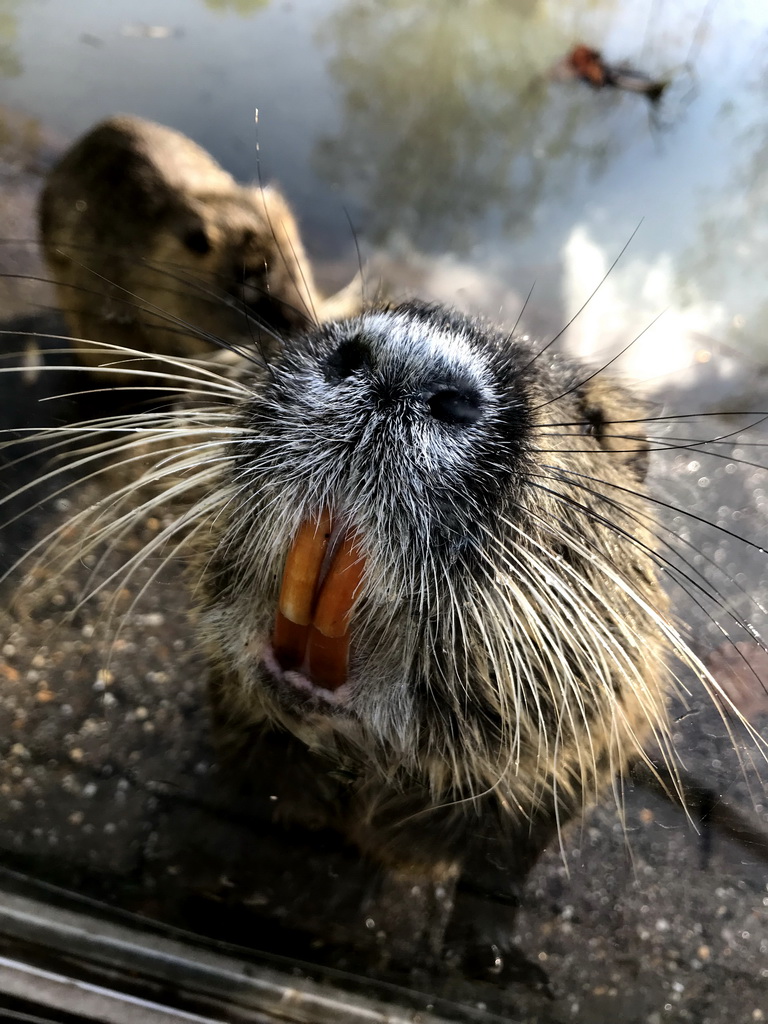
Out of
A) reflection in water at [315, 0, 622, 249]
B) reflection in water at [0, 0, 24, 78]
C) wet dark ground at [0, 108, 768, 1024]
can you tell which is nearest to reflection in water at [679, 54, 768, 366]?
reflection in water at [315, 0, 622, 249]

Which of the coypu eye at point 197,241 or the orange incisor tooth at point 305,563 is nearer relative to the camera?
the orange incisor tooth at point 305,563

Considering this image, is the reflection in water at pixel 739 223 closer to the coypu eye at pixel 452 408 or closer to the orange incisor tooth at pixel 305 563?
the coypu eye at pixel 452 408

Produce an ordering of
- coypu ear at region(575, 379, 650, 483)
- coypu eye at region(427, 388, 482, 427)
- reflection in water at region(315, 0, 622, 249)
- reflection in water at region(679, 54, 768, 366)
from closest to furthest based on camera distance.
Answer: coypu eye at region(427, 388, 482, 427)
coypu ear at region(575, 379, 650, 483)
reflection in water at region(679, 54, 768, 366)
reflection in water at region(315, 0, 622, 249)

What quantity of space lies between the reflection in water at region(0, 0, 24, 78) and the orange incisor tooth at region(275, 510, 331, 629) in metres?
2.54

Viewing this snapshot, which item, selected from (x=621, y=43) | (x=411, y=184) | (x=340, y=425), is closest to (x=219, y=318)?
(x=411, y=184)

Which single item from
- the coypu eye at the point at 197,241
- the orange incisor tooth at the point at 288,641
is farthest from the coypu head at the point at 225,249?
the orange incisor tooth at the point at 288,641

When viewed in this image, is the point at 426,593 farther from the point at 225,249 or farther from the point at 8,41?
the point at 8,41

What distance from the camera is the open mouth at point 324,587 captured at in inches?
37.2

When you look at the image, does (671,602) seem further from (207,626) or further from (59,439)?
(59,439)

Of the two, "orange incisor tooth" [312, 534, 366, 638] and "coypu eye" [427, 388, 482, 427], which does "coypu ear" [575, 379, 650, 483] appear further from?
"orange incisor tooth" [312, 534, 366, 638]

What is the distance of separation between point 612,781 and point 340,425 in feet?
2.56

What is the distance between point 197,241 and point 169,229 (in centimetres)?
11

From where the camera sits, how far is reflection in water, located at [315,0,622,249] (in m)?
3.07

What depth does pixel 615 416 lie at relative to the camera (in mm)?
1536
